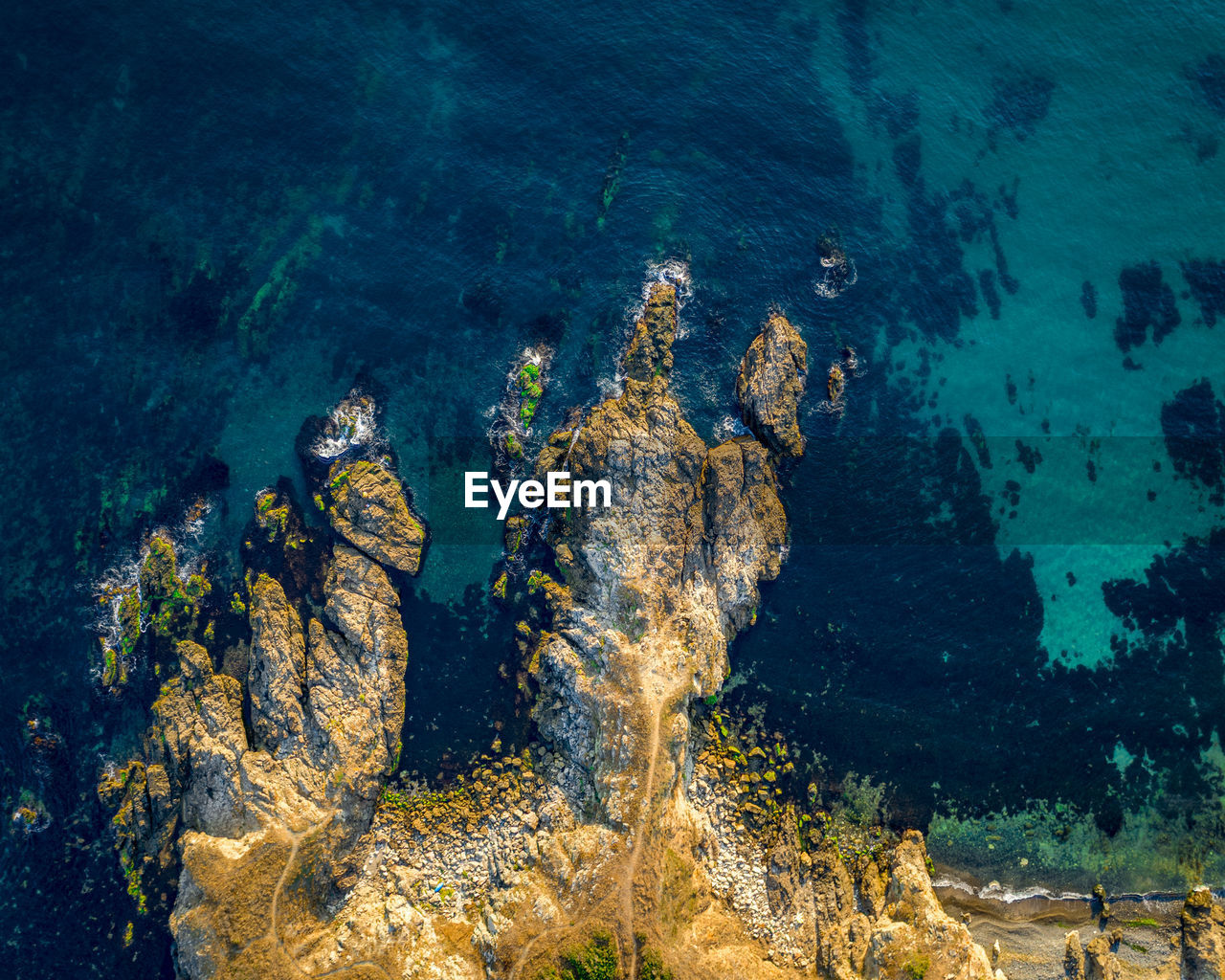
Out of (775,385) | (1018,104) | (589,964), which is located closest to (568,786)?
(589,964)

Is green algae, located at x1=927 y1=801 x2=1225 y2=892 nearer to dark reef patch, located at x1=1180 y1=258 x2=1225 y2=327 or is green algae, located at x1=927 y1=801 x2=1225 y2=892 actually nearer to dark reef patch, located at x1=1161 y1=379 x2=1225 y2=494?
dark reef patch, located at x1=1161 y1=379 x2=1225 y2=494

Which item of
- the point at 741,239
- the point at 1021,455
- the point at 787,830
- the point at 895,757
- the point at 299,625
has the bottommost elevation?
the point at 787,830

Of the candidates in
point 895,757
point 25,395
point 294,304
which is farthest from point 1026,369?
point 25,395

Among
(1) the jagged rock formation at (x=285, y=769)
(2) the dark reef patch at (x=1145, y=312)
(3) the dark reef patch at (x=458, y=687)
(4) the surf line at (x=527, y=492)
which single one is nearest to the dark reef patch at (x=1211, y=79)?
(2) the dark reef patch at (x=1145, y=312)

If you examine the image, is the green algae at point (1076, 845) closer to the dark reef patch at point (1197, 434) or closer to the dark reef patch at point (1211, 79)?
the dark reef patch at point (1197, 434)

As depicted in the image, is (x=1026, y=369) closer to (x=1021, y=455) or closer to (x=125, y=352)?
(x=1021, y=455)

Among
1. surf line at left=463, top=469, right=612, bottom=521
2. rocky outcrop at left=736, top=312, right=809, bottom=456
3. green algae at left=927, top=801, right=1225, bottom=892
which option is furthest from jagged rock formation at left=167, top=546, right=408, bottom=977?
green algae at left=927, top=801, right=1225, bottom=892
